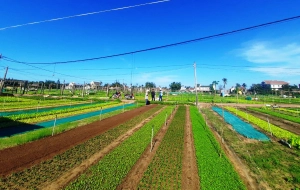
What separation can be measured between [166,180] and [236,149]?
249 inches

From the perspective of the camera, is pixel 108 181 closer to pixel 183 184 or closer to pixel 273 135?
pixel 183 184

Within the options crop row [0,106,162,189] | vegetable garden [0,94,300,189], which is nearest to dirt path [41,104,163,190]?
vegetable garden [0,94,300,189]

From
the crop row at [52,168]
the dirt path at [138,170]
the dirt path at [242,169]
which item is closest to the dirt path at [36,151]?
the crop row at [52,168]

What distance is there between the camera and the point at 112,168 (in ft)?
23.6

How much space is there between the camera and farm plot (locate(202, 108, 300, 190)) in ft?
22.0

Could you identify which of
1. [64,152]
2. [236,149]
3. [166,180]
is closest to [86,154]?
[64,152]

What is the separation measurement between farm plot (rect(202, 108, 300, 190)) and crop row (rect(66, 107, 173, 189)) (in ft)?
16.8

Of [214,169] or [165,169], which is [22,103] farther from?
[214,169]

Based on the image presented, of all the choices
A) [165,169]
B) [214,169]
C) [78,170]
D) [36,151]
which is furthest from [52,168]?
[214,169]

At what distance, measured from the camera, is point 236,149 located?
34.5 feet

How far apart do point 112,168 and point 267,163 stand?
780cm

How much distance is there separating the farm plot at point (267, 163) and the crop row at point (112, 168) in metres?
5.12

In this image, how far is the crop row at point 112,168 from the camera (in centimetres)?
598

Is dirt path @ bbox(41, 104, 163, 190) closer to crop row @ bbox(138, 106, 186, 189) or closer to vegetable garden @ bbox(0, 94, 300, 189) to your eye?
vegetable garden @ bbox(0, 94, 300, 189)
